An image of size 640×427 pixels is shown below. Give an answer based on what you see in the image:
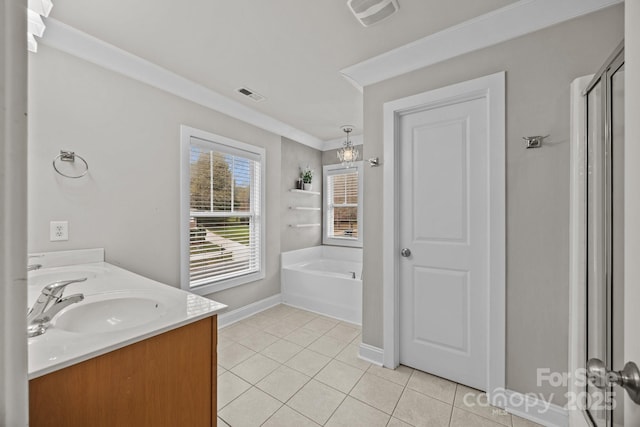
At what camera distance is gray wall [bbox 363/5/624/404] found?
1.54 meters

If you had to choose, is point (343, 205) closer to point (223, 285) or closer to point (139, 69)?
point (223, 285)

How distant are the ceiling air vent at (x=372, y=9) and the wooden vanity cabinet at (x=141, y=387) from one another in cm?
181

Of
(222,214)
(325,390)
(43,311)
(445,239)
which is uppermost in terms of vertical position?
(222,214)

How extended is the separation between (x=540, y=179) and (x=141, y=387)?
2.16 meters

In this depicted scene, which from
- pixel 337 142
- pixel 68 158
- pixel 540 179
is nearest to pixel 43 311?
pixel 68 158

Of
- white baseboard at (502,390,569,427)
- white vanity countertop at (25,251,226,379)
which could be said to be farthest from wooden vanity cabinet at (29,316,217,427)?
white baseboard at (502,390,569,427)

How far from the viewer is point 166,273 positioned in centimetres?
243

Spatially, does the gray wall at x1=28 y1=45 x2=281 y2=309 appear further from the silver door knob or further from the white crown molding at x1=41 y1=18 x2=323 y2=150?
the silver door knob

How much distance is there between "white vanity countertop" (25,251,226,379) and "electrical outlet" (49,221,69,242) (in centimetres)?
18

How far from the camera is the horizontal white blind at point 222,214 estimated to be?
2.72 meters

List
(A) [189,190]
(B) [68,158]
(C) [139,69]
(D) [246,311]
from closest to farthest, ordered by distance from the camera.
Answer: (B) [68,158] < (C) [139,69] < (A) [189,190] < (D) [246,311]

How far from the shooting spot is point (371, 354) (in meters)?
2.26
